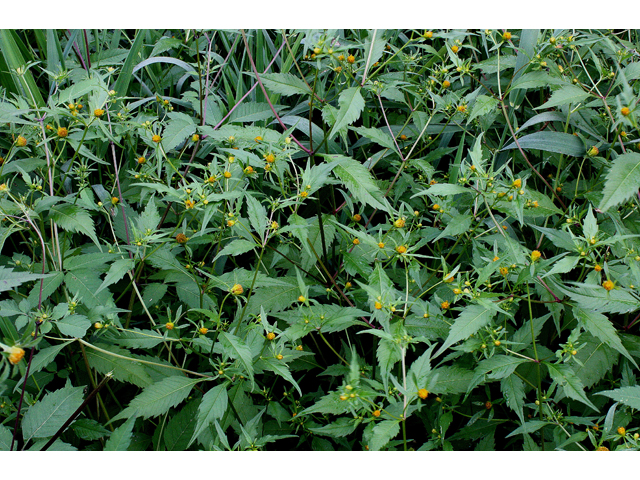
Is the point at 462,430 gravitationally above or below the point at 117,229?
below

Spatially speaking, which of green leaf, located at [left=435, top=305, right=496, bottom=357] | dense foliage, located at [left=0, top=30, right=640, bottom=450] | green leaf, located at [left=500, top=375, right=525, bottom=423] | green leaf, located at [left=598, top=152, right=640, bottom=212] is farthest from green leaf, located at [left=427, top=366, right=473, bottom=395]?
green leaf, located at [left=598, top=152, right=640, bottom=212]

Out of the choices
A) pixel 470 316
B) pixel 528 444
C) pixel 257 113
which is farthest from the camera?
pixel 257 113

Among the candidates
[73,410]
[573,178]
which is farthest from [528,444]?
[73,410]

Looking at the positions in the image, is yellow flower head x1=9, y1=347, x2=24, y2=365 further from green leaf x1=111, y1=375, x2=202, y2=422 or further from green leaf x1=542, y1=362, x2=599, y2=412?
green leaf x1=542, y1=362, x2=599, y2=412

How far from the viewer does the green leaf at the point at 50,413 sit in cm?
148

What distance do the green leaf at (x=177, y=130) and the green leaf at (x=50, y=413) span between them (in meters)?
0.95

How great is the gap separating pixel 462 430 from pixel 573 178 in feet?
4.27

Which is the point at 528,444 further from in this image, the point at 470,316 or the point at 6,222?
the point at 6,222

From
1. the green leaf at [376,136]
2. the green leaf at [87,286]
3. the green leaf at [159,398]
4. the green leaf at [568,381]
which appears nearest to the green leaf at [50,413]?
the green leaf at [159,398]

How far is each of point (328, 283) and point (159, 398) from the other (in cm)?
74

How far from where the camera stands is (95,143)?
210 cm

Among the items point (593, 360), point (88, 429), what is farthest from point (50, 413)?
point (593, 360)

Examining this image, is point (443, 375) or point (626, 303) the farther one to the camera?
point (443, 375)

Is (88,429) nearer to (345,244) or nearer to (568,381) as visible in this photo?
(345,244)
